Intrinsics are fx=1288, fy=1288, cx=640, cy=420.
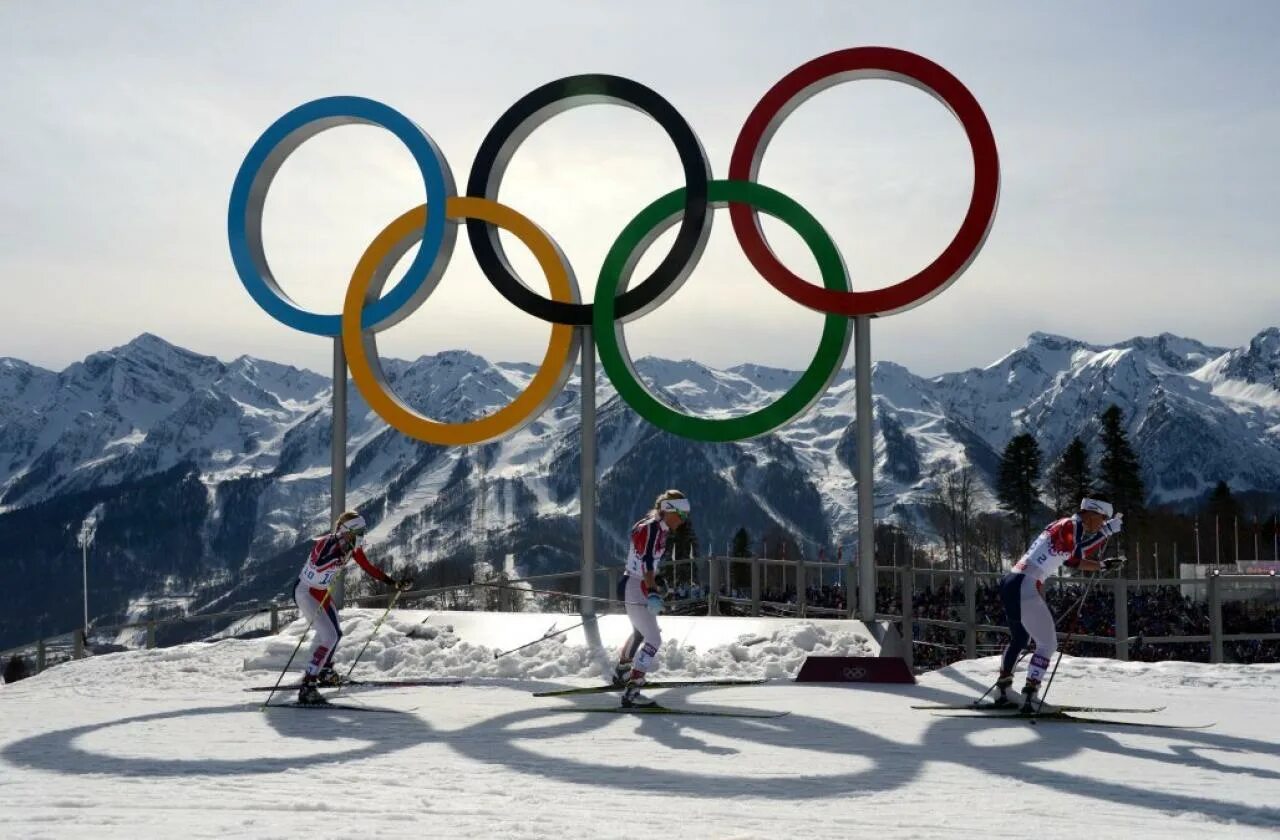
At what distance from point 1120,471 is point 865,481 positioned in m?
88.1

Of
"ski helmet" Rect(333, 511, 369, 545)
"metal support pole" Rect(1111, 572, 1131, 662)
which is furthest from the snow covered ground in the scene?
"metal support pole" Rect(1111, 572, 1131, 662)

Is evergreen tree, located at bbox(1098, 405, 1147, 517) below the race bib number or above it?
above

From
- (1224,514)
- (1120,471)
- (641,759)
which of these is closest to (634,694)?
(641,759)

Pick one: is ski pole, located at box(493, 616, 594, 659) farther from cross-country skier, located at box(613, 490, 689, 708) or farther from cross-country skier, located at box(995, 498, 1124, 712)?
cross-country skier, located at box(995, 498, 1124, 712)

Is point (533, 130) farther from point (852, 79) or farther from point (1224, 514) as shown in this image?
point (1224, 514)

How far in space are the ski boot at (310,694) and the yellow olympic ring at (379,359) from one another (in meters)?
5.22

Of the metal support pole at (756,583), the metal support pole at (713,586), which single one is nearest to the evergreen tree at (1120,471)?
the metal support pole at (756,583)

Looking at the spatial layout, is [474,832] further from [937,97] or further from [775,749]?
[937,97]

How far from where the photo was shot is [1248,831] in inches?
281

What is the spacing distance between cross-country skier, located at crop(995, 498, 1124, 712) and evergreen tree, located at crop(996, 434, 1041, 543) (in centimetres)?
10281

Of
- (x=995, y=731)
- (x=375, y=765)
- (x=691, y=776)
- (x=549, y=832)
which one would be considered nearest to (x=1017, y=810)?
(x=691, y=776)


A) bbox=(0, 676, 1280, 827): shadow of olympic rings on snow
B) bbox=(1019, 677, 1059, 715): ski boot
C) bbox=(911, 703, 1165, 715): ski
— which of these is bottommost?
bbox=(0, 676, 1280, 827): shadow of olympic rings on snow

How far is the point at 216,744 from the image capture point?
34.5 ft

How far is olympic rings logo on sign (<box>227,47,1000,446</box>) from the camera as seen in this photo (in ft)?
56.8
